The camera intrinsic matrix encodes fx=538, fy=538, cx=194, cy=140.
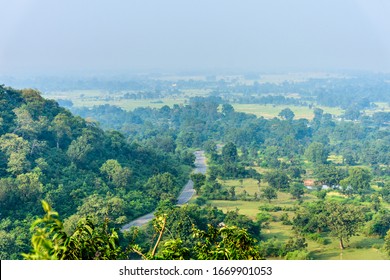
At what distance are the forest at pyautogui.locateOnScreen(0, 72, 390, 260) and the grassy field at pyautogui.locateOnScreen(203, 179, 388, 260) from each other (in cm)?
3

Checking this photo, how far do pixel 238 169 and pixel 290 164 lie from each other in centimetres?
386

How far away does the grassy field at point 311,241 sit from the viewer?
11.1m

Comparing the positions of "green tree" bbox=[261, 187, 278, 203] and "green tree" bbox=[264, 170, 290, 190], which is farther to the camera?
"green tree" bbox=[264, 170, 290, 190]

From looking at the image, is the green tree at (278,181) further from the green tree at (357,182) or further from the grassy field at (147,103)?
the grassy field at (147,103)

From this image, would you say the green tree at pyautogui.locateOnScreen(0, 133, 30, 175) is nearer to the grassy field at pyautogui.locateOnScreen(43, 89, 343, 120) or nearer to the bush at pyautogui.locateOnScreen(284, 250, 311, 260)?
the bush at pyautogui.locateOnScreen(284, 250, 311, 260)

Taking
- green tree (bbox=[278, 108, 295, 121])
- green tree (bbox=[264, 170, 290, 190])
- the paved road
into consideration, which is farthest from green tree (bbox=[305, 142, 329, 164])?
green tree (bbox=[278, 108, 295, 121])

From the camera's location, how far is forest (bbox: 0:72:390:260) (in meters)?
7.59

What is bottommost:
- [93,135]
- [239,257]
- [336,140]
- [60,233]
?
[336,140]

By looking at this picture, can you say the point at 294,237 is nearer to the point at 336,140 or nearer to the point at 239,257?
the point at 239,257

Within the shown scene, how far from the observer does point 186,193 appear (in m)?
16.3

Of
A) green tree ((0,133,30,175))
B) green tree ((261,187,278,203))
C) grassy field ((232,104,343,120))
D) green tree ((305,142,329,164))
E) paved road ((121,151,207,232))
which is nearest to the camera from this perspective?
paved road ((121,151,207,232))

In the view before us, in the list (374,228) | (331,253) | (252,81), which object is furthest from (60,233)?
(252,81)

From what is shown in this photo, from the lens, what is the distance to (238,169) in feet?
64.3

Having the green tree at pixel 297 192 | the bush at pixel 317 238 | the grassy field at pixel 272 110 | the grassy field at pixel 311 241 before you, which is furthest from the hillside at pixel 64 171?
the grassy field at pixel 272 110
